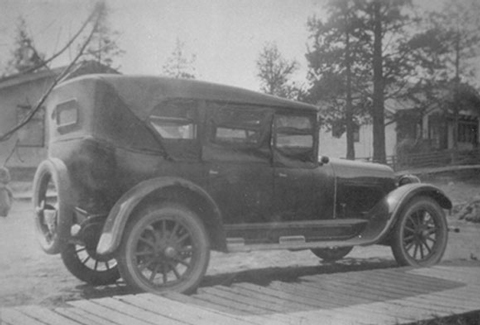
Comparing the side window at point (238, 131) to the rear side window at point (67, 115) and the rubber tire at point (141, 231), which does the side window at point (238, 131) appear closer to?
the rubber tire at point (141, 231)

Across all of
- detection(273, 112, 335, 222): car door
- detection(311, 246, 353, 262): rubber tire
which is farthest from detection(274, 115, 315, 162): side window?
detection(311, 246, 353, 262): rubber tire

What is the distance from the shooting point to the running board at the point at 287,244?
434cm

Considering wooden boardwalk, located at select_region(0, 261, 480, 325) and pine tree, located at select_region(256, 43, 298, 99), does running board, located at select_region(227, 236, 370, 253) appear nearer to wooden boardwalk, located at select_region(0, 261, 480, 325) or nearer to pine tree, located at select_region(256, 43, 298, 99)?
wooden boardwalk, located at select_region(0, 261, 480, 325)

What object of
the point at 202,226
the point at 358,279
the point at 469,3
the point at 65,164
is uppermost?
the point at 469,3

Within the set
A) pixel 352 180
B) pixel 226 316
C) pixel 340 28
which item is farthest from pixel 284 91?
pixel 226 316

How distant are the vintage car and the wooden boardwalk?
651mm

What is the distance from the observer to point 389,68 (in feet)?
23.0

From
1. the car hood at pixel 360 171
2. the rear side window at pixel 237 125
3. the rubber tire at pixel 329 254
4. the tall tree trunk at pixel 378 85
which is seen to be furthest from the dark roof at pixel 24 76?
the rubber tire at pixel 329 254

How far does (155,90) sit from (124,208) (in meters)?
0.93

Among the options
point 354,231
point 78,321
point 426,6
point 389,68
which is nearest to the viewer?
point 78,321

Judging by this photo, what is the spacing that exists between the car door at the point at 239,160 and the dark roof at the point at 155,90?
89 mm

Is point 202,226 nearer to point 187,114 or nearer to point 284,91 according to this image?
point 187,114

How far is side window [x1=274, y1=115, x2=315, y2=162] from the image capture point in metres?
4.85

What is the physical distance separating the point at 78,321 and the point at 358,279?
1.97m
